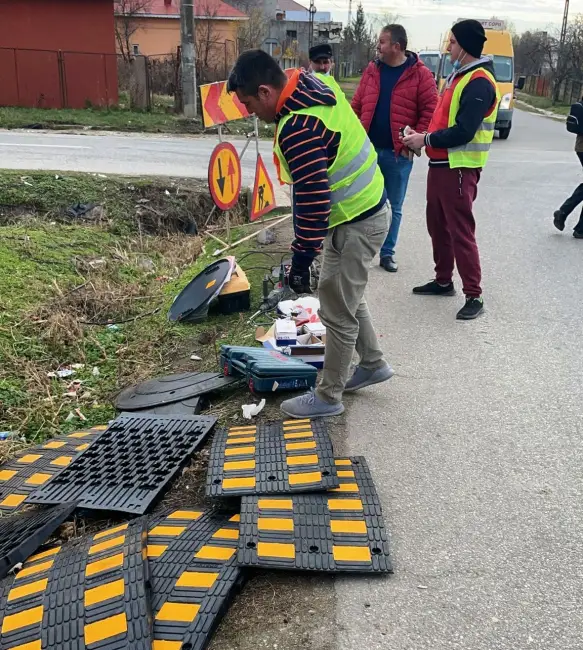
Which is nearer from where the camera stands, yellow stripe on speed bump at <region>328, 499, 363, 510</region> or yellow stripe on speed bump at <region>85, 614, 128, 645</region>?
yellow stripe on speed bump at <region>85, 614, 128, 645</region>

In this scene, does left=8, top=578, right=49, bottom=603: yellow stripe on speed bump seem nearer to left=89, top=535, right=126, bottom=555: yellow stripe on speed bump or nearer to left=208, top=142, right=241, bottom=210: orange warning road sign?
left=89, top=535, right=126, bottom=555: yellow stripe on speed bump

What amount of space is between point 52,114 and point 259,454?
65.5 feet

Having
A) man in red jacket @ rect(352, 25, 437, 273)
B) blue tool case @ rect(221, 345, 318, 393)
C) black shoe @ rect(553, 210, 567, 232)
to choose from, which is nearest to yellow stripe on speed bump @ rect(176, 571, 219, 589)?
blue tool case @ rect(221, 345, 318, 393)

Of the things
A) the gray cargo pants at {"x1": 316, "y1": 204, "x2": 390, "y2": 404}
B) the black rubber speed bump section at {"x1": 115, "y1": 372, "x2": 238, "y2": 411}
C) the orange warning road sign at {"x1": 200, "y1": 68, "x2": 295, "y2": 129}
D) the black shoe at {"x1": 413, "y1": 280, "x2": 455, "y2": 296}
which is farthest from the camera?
the orange warning road sign at {"x1": 200, "y1": 68, "x2": 295, "y2": 129}

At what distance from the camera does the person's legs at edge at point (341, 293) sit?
3.50 metres

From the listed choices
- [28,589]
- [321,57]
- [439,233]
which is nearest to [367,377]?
[439,233]

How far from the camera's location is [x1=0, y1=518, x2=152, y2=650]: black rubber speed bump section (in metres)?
2.22

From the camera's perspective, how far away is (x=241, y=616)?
2.39 m

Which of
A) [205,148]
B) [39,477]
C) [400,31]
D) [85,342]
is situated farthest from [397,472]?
[205,148]

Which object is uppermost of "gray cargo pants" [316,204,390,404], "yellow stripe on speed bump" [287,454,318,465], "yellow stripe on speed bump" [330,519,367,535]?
"gray cargo pants" [316,204,390,404]

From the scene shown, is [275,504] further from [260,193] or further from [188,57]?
[188,57]

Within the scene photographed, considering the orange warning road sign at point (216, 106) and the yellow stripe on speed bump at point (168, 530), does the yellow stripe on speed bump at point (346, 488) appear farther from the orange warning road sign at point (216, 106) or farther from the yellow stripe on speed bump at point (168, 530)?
the orange warning road sign at point (216, 106)

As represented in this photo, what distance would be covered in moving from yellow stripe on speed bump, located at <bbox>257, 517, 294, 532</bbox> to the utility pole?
1955cm

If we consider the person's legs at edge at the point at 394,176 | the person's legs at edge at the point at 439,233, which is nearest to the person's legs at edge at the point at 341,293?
the person's legs at edge at the point at 439,233
